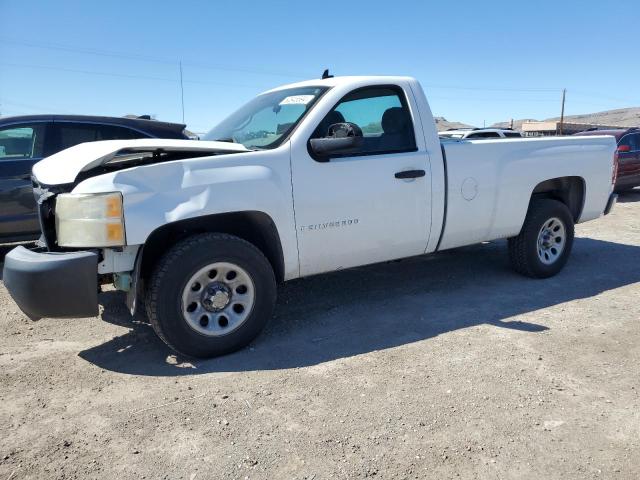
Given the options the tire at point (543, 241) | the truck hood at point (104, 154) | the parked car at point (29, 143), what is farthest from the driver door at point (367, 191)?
the parked car at point (29, 143)

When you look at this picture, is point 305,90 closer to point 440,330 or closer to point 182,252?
point 182,252

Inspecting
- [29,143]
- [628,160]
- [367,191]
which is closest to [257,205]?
[367,191]

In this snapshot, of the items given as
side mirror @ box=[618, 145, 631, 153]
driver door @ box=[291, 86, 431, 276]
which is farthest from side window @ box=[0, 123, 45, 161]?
side mirror @ box=[618, 145, 631, 153]

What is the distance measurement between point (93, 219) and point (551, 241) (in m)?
4.56

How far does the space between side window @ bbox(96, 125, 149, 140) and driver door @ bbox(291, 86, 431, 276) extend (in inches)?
135

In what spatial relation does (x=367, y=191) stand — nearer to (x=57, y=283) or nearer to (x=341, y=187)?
(x=341, y=187)

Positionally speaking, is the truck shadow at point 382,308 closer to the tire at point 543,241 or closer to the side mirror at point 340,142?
the tire at point 543,241

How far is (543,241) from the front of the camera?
553cm

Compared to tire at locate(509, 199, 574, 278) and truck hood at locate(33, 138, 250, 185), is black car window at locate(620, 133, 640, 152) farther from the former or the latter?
truck hood at locate(33, 138, 250, 185)

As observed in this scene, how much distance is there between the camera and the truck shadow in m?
3.69

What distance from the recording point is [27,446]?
2.67 meters

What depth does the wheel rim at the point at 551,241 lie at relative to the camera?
5473mm

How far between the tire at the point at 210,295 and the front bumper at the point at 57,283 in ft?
1.31

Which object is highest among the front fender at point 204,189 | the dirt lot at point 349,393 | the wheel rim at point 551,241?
the front fender at point 204,189
